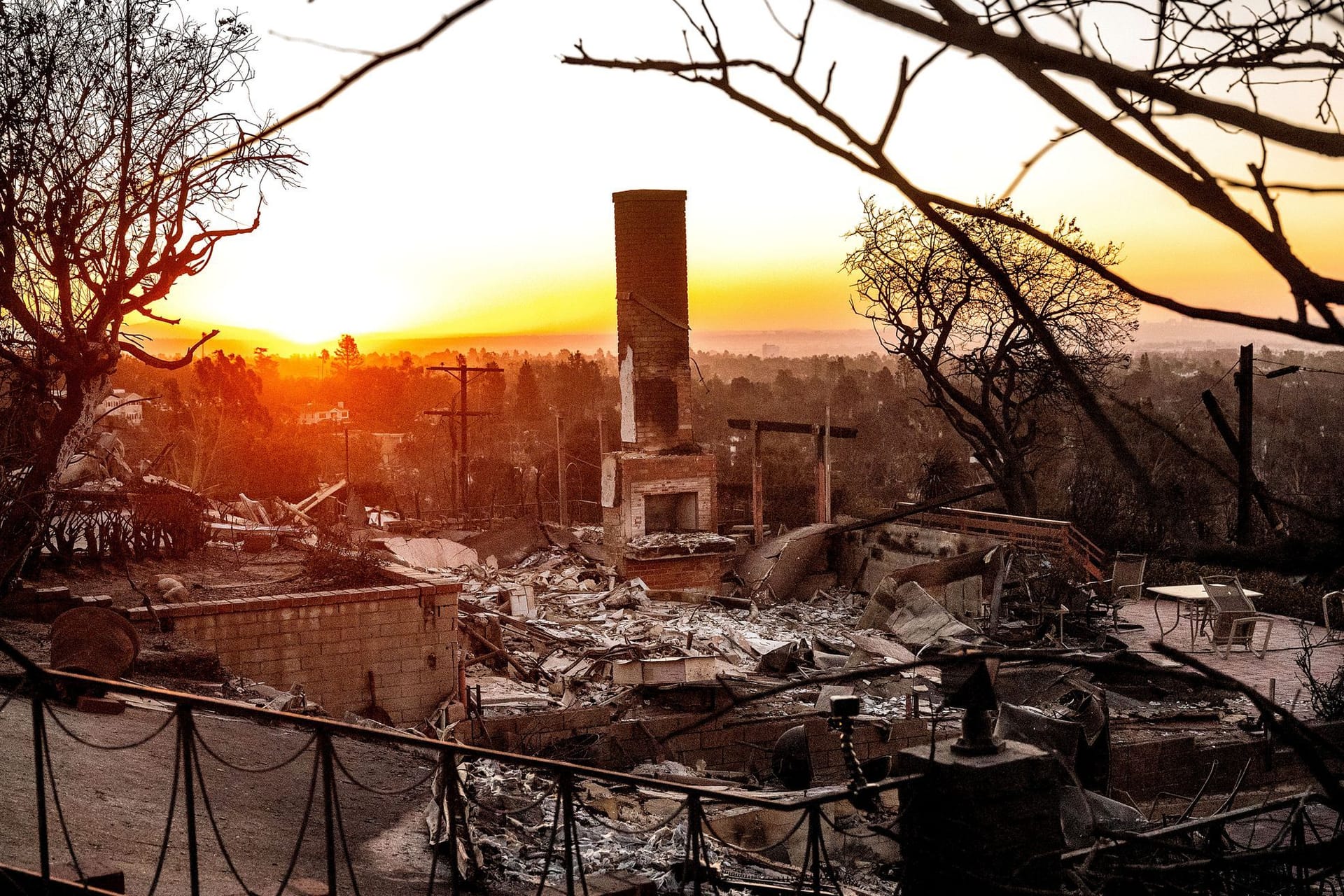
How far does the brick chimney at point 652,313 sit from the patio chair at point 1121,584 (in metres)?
7.84

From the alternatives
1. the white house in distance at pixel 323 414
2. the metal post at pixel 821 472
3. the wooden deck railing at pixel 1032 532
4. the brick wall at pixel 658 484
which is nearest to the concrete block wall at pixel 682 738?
the wooden deck railing at pixel 1032 532

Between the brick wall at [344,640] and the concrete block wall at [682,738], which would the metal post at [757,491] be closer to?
the brick wall at [344,640]

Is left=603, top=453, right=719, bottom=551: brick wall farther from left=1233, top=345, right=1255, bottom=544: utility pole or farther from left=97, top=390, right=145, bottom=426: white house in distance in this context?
left=1233, top=345, right=1255, bottom=544: utility pole

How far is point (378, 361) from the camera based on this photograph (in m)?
62.0

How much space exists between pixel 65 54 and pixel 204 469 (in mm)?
17802

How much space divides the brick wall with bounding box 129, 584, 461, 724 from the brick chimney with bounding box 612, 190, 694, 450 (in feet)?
27.9

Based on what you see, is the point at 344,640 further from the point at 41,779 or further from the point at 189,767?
the point at 189,767

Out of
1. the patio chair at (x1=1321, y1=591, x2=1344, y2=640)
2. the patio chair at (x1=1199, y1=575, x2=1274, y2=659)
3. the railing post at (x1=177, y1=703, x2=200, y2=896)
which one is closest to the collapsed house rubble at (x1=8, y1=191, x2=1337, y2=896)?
the railing post at (x1=177, y1=703, x2=200, y2=896)

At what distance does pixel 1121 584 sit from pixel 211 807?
1502cm

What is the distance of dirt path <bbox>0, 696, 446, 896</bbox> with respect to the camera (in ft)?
18.7

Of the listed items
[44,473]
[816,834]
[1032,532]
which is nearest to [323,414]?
[1032,532]

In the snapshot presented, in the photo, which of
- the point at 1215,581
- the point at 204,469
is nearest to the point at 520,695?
the point at 1215,581

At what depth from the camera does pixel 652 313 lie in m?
19.7

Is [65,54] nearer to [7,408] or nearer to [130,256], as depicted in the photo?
[130,256]
